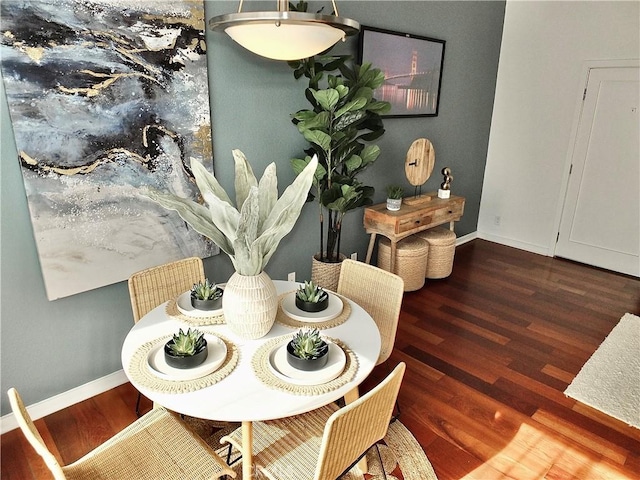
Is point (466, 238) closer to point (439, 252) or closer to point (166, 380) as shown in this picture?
point (439, 252)

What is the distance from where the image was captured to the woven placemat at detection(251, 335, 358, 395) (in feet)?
4.45

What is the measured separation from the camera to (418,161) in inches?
143

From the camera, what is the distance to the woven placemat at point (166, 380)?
4.39ft

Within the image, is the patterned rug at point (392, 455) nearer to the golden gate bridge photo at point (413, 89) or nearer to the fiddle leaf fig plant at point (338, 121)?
the fiddle leaf fig plant at point (338, 121)

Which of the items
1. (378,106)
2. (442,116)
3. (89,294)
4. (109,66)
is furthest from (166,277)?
(442,116)

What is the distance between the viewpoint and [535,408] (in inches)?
92.8

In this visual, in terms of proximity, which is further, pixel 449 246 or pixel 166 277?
pixel 449 246

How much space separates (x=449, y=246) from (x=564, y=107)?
6.08 feet

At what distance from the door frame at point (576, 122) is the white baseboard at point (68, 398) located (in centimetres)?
413

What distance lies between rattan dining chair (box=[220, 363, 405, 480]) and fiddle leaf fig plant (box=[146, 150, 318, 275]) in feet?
1.83

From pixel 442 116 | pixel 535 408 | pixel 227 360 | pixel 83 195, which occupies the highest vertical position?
pixel 442 116

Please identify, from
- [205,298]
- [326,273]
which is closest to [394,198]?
[326,273]

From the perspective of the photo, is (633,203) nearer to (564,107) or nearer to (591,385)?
(564,107)

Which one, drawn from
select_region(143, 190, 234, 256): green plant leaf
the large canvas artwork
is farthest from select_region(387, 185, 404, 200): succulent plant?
select_region(143, 190, 234, 256): green plant leaf
